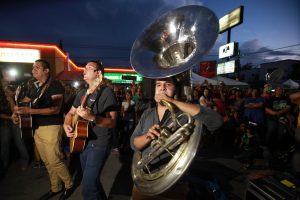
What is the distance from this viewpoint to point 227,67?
82.7 ft

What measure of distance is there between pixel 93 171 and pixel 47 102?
1.45 m

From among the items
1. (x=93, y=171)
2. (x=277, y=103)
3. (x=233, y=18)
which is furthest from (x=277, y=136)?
(x=233, y=18)

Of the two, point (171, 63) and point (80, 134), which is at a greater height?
point (171, 63)

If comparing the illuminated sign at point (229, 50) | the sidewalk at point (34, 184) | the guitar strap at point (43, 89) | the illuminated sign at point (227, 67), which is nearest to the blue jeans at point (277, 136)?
the sidewalk at point (34, 184)

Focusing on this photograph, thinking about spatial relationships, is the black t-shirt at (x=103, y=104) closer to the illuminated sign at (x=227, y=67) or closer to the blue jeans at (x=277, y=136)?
the blue jeans at (x=277, y=136)

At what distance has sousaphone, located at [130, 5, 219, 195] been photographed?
1618mm

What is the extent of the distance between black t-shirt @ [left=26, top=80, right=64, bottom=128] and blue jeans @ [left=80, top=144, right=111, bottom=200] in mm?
1026

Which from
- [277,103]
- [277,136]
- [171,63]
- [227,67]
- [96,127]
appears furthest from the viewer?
[227,67]

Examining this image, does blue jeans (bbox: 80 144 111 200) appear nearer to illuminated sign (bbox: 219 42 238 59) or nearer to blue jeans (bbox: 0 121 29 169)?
blue jeans (bbox: 0 121 29 169)

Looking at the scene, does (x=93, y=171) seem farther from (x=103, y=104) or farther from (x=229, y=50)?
(x=229, y=50)

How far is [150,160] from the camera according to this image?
1.91 metres

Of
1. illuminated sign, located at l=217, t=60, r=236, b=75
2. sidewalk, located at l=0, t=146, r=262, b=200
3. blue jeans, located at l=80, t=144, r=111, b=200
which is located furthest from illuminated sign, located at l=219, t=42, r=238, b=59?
blue jeans, located at l=80, t=144, r=111, b=200

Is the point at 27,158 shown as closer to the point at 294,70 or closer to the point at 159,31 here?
the point at 159,31

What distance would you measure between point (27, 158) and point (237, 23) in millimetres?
21976
